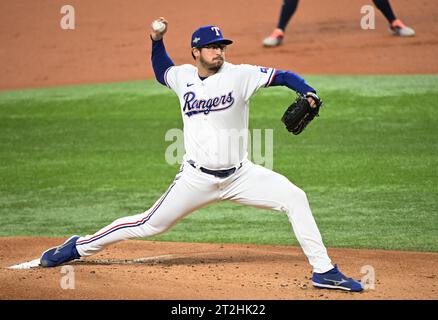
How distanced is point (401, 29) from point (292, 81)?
10.1 meters

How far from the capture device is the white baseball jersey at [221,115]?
5875 millimetres

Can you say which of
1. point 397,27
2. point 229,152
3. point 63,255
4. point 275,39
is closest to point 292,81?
point 229,152

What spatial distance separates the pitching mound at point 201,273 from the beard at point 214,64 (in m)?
1.44

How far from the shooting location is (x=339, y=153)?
10.9 metres

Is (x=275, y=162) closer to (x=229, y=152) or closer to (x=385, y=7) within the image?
(x=229, y=152)

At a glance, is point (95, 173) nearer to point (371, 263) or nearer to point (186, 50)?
point (371, 263)

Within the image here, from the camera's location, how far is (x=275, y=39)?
15477 mm

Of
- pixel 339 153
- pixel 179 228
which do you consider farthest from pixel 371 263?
pixel 339 153

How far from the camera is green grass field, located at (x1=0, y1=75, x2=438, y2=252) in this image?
8.27 meters

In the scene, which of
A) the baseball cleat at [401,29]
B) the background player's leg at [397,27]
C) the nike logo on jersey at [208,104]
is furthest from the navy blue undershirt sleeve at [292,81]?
the baseball cleat at [401,29]

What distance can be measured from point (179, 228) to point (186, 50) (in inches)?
310

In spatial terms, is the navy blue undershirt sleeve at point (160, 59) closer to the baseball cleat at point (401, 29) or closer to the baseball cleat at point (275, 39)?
the baseball cleat at point (275, 39)

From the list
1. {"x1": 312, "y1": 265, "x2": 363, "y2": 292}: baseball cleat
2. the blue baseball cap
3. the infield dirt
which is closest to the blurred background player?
the infield dirt

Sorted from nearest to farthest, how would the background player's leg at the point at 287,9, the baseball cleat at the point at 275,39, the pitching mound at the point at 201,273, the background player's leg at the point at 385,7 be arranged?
the pitching mound at the point at 201,273
the background player's leg at the point at 385,7
the background player's leg at the point at 287,9
the baseball cleat at the point at 275,39
